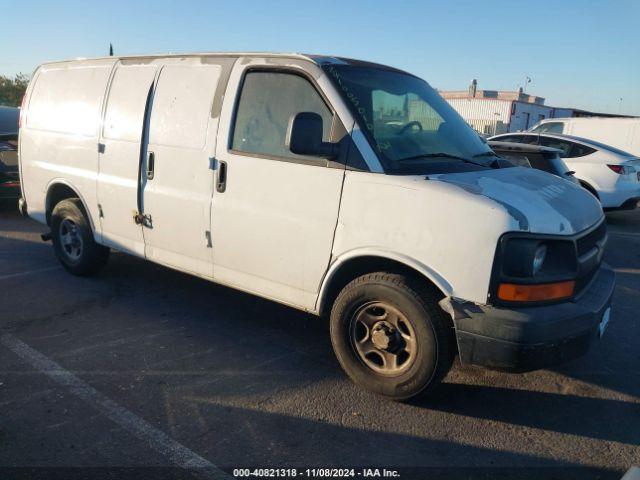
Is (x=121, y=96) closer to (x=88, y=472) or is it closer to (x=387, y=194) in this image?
(x=387, y=194)

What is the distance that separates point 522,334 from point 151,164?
3.15 metres

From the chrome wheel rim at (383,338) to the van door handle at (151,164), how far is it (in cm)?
217

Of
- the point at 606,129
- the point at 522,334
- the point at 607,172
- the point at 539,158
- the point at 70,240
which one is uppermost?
the point at 606,129

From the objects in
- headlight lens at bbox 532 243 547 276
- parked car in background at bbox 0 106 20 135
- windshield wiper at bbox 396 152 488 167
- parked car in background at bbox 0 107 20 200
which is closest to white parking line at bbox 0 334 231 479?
headlight lens at bbox 532 243 547 276

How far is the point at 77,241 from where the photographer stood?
5.52 meters

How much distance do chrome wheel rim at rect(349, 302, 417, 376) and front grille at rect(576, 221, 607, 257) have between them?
111 cm

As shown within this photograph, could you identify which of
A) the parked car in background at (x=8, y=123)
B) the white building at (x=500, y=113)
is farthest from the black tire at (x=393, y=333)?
the white building at (x=500, y=113)

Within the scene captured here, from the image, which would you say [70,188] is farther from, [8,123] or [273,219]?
[8,123]

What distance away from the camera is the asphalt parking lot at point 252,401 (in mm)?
2855

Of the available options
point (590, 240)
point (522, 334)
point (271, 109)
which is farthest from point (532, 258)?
point (271, 109)

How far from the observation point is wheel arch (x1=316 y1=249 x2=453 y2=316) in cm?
304

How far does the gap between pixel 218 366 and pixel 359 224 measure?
1494mm

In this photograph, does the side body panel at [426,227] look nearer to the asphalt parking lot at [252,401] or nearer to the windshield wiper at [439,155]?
the windshield wiper at [439,155]

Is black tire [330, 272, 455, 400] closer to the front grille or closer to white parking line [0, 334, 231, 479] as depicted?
the front grille
